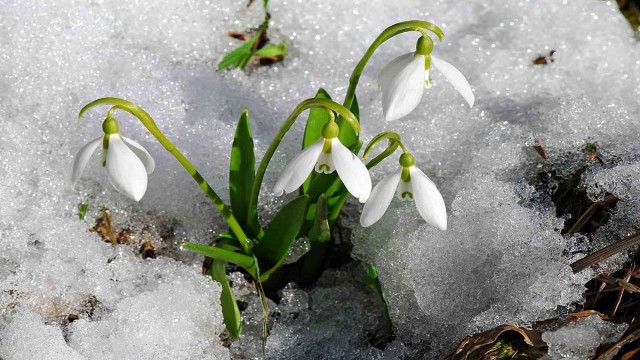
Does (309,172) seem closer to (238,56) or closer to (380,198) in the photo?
(380,198)

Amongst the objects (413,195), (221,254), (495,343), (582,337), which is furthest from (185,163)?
(582,337)

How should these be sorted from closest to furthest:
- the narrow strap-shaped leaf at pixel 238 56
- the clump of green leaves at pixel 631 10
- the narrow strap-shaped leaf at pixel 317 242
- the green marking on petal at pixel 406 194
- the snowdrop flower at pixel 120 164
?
the snowdrop flower at pixel 120 164 → the green marking on petal at pixel 406 194 → the narrow strap-shaped leaf at pixel 317 242 → the narrow strap-shaped leaf at pixel 238 56 → the clump of green leaves at pixel 631 10

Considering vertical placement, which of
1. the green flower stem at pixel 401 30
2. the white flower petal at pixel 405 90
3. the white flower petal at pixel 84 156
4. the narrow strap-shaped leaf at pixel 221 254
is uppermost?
the green flower stem at pixel 401 30

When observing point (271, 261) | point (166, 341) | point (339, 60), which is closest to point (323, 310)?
Result: point (271, 261)

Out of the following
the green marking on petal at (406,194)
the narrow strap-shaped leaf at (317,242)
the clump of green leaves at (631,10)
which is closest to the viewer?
the green marking on petal at (406,194)

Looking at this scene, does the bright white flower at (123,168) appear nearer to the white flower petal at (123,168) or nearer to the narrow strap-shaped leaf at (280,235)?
→ the white flower petal at (123,168)

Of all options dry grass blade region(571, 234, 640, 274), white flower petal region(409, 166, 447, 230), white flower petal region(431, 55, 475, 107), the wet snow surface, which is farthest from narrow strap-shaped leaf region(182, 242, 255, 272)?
dry grass blade region(571, 234, 640, 274)

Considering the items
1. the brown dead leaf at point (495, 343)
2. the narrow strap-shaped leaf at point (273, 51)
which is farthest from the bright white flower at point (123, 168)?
the narrow strap-shaped leaf at point (273, 51)
